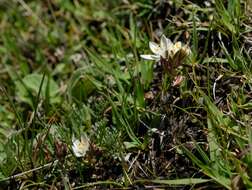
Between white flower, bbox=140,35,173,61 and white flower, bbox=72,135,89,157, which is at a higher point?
white flower, bbox=140,35,173,61

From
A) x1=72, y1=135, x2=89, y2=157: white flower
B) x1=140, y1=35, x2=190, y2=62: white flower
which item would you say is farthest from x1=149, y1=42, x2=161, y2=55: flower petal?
x1=72, y1=135, x2=89, y2=157: white flower

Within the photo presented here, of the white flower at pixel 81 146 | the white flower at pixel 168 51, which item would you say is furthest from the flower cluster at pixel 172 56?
the white flower at pixel 81 146

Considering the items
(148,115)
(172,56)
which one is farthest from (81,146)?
(172,56)

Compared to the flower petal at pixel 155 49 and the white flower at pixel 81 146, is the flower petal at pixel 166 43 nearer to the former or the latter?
the flower petal at pixel 155 49

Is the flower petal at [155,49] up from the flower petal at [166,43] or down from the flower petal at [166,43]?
down

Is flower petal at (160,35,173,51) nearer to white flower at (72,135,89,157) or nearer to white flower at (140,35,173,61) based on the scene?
white flower at (140,35,173,61)

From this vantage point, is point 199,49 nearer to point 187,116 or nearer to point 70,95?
point 187,116
